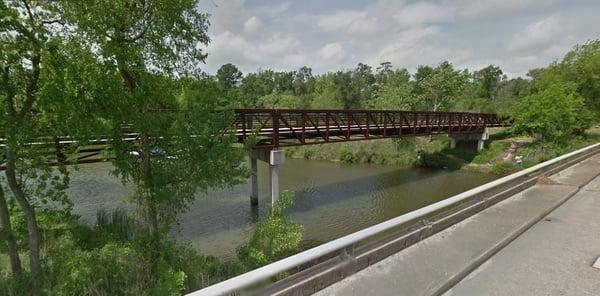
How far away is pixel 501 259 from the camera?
3762 millimetres

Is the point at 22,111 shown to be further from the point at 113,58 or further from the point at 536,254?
the point at 536,254

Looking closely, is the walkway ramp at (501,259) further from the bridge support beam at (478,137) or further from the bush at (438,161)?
the bridge support beam at (478,137)

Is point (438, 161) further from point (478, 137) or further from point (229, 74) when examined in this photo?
point (229, 74)

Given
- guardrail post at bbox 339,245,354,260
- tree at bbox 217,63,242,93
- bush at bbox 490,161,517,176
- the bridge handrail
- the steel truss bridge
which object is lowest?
bush at bbox 490,161,517,176

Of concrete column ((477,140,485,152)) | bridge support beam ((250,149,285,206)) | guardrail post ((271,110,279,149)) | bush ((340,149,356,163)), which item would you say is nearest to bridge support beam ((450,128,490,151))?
concrete column ((477,140,485,152))

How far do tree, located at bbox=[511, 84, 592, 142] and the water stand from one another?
21.0ft

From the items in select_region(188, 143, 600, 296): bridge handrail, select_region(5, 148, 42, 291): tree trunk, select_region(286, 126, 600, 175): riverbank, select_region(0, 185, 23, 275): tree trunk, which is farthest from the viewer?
select_region(286, 126, 600, 175): riverbank

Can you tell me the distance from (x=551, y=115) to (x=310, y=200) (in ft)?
67.0

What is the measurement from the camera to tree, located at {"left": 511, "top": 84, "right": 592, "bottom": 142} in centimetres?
2238

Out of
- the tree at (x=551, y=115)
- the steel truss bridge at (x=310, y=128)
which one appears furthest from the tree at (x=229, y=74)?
the tree at (x=551, y=115)

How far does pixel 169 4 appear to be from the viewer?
546 centimetres

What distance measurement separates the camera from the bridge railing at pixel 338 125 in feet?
41.7

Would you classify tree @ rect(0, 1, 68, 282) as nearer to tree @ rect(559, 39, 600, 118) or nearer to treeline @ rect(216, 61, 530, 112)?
treeline @ rect(216, 61, 530, 112)

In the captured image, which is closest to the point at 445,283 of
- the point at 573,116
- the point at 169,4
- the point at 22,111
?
the point at 169,4
